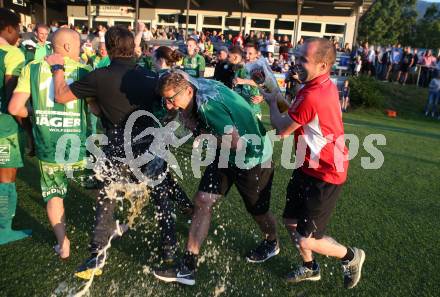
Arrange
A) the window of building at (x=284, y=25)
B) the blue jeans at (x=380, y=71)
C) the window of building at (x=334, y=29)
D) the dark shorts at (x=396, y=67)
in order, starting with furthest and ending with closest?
the window of building at (x=284, y=25), the window of building at (x=334, y=29), the blue jeans at (x=380, y=71), the dark shorts at (x=396, y=67)

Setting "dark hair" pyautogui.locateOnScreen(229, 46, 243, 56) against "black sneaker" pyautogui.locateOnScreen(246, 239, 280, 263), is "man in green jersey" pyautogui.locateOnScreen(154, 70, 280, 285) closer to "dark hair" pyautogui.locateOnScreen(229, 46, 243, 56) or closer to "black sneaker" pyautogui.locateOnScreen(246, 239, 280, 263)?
"black sneaker" pyautogui.locateOnScreen(246, 239, 280, 263)

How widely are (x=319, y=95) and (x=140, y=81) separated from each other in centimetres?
149

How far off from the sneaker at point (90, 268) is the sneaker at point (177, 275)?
0.48 m

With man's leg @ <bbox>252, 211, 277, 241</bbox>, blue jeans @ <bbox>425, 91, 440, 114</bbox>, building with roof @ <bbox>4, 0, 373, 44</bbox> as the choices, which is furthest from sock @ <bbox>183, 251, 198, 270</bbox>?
building with roof @ <bbox>4, 0, 373, 44</bbox>

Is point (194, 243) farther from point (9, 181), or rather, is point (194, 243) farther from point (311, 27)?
point (311, 27)

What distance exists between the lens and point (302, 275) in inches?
133

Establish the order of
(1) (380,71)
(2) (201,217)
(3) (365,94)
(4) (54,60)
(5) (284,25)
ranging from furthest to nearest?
(5) (284,25)
(1) (380,71)
(3) (365,94)
(2) (201,217)
(4) (54,60)

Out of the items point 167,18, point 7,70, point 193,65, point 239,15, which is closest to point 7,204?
point 7,70

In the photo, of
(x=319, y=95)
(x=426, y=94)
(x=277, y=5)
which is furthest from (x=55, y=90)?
(x=277, y=5)

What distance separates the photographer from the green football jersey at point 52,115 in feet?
10.5

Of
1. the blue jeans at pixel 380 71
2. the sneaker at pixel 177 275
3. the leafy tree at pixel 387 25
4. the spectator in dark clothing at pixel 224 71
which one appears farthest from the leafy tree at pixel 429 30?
the sneaker at pixel 177 275

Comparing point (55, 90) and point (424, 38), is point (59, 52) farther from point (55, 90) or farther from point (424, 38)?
point (424, 38)

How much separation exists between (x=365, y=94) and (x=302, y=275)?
15.2 m

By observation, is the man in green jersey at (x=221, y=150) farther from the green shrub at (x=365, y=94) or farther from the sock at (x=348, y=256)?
the green shrub at (x=365, y=94)
